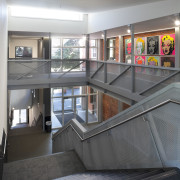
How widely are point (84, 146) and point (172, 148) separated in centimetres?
304

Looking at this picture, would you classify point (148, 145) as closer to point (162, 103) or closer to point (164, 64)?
point (162, 103)

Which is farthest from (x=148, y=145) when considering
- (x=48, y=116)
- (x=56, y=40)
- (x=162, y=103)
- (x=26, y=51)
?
(x=26, y=51)

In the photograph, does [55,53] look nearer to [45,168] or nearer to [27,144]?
[27,144]

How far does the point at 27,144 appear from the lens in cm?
1163

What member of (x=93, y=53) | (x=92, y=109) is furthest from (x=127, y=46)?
(x=92, y=109)

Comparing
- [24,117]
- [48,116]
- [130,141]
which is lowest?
[24,117]

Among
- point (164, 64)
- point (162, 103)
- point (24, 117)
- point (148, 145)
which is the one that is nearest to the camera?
point (162, 103)

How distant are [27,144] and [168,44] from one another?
27.3 ft

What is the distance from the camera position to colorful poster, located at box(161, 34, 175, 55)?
30.2ft

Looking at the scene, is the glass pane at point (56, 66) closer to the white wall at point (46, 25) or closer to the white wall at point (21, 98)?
the white wall at point (46, 25)

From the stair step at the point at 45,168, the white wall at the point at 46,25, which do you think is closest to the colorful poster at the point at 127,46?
the white wall at the point at 46,25

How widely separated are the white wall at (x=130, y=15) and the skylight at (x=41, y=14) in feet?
3.13

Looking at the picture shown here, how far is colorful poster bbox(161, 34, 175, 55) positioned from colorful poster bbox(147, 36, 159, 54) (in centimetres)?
36

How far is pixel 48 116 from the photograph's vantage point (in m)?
13.6
